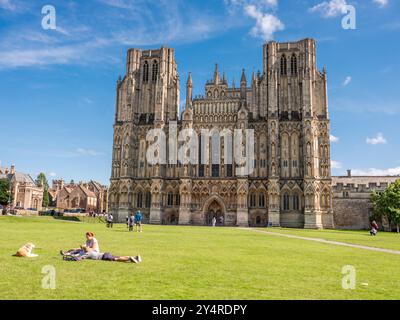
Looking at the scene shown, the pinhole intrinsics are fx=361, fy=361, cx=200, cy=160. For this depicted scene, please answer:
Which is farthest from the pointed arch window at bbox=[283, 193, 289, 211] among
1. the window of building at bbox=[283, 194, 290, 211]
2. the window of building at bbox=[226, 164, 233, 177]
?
the window of building at bbox=[226, 164, 233, 177]

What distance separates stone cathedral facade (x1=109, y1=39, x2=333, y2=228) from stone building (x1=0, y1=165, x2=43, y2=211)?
45402 mm

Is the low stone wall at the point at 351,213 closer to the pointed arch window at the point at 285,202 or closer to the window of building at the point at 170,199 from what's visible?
the pointed arch window at the point at 285,202

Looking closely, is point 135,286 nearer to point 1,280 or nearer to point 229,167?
point 1,280

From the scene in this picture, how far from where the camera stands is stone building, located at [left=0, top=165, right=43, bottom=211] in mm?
99562

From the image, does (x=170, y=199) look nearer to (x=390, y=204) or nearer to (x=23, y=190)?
(x=390, y=204)

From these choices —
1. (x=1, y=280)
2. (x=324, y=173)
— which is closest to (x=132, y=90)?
(x=324, y=173)

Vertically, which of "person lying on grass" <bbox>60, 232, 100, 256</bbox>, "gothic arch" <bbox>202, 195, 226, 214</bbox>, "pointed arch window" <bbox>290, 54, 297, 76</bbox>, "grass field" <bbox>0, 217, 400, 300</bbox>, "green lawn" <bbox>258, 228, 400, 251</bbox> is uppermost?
"pointed arch window" <bbox>290, 54, 297, 76</bbox>

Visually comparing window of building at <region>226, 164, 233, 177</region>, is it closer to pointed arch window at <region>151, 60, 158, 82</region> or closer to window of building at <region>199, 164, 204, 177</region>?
window of building at <region>199, 164, 204, 177</region>

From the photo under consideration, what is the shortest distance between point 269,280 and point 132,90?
65572mm

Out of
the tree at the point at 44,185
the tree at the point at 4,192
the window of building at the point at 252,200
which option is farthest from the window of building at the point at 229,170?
the tree at the point at 44,185

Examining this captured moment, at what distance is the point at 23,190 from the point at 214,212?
2451 inches
